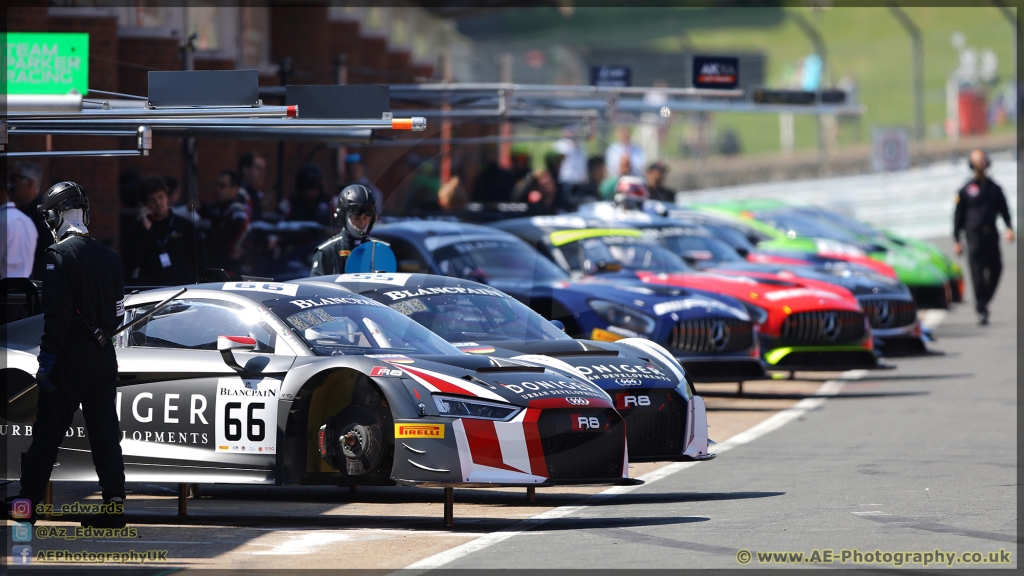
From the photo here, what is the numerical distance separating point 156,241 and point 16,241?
142cm

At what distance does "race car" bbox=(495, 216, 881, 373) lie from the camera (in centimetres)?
1441

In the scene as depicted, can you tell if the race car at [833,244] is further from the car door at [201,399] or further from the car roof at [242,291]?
the car door at [201,399]

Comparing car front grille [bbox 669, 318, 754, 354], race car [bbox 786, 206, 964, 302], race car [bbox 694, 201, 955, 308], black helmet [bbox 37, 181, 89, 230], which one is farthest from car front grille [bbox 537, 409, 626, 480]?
race car [bbox 786, 206, 964, 302]

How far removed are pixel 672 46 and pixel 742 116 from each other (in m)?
3.67

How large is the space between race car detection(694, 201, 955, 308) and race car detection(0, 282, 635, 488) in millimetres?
10552

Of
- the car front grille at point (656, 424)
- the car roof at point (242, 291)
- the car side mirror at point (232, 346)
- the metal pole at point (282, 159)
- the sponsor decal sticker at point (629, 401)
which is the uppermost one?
the metal pole at point (282, 159)

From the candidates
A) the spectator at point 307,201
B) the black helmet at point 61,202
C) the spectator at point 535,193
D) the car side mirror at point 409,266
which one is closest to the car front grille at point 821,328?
the car side mirror at point 409,266

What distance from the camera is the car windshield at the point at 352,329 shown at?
860cm

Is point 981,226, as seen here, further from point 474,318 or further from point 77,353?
point 77,353

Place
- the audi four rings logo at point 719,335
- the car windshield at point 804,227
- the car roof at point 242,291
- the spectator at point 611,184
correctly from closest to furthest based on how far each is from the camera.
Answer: the car roof at point 242,291
the audi four rings logo at point 719,335
the car windshield at point 804,227
the spectator at point 611,184

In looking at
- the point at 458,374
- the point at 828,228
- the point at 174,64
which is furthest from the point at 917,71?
the point at 458,374

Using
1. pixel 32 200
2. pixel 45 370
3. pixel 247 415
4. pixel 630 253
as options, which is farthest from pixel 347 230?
pixel 630 253

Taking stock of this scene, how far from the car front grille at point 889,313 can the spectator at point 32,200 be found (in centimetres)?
853

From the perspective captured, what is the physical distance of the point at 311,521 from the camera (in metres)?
8.62
